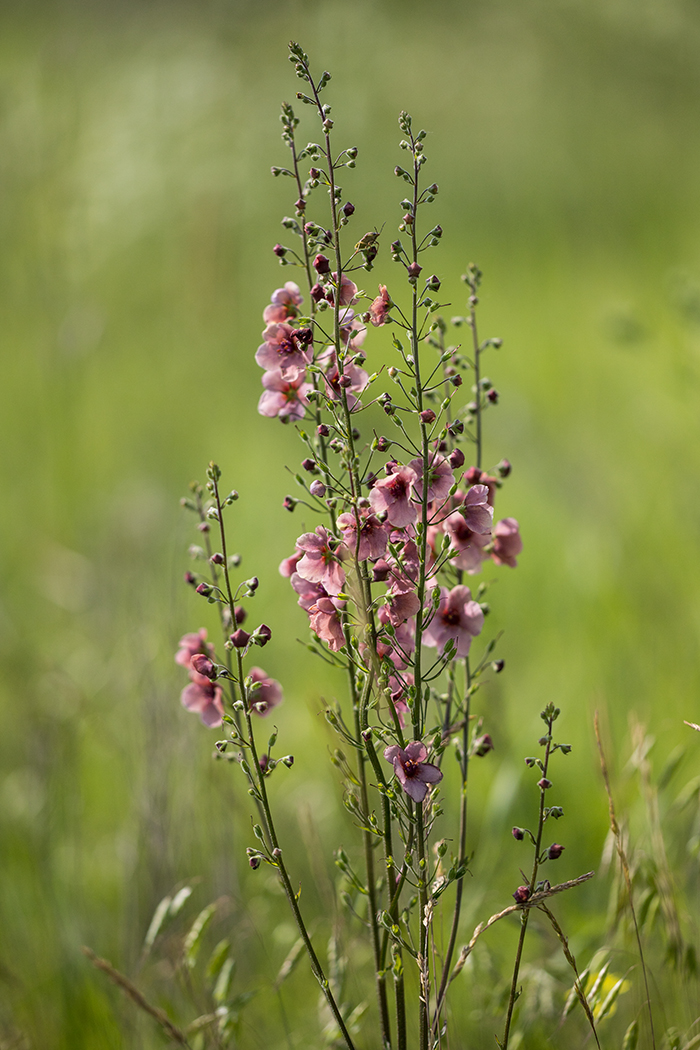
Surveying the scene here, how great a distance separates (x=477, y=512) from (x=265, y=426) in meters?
4.04

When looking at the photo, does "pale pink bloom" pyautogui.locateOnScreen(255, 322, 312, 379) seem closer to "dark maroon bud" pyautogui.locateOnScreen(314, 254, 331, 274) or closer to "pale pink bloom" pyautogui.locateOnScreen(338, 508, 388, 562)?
"dark maroon bud" pyautogui.locateOnScreen(314, 254, 331, 274)

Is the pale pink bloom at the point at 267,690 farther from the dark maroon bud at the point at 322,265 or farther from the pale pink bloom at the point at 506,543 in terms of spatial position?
the dark maroon bud at the point at 322,265

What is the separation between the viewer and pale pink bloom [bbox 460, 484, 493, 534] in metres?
1.12

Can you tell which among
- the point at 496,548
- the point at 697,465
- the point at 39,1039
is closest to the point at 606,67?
the point at 697,465

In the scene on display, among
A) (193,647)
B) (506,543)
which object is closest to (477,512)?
(506,543)

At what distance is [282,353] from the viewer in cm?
124

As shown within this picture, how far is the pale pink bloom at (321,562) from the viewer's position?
1119 millimetres

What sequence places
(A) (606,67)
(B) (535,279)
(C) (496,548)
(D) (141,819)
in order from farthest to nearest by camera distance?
1. (B) (535,279)
2. (A) (606,67)
3. (D) (141,819)
4. (C) (496,548)

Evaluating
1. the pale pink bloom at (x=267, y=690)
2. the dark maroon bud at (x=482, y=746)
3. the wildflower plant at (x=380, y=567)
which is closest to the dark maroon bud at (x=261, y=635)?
the wildflower plant at (x=380, y=567)

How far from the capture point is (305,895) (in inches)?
97.6

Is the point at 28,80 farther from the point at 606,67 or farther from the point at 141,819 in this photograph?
the point at 141,819

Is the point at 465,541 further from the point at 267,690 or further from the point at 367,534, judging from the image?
the point at 267,690

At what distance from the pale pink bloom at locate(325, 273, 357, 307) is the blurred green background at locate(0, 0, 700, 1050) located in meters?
0.92

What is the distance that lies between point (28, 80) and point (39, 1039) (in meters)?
3.56
